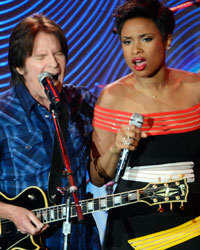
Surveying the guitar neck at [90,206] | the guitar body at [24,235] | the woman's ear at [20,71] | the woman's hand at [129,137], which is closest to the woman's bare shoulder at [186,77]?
the woman's hand at [129,137]

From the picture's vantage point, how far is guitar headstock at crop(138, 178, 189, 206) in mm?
2172

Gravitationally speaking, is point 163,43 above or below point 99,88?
above

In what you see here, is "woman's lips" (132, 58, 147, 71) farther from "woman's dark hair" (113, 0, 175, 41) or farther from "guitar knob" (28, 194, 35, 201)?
"guitar knob" (28, 194, 35, 201)

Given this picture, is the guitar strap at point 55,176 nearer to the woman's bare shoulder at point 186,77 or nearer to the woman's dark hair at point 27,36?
the woman's dark hair at point 27,36

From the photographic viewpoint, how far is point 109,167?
2.40 m

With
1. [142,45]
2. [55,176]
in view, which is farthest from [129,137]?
[142,45]

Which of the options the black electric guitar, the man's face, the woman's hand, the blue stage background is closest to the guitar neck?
the black electric guitar

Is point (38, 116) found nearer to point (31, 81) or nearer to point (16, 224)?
point (31, 81)

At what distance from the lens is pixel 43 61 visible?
2344 mm

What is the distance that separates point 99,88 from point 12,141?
1.13 m

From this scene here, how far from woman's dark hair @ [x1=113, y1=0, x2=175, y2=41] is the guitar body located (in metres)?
1.18

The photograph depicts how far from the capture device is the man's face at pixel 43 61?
7.68 ft

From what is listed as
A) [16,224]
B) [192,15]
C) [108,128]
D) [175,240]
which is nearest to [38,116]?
[108,128]

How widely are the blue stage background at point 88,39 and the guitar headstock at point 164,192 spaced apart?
107cm
